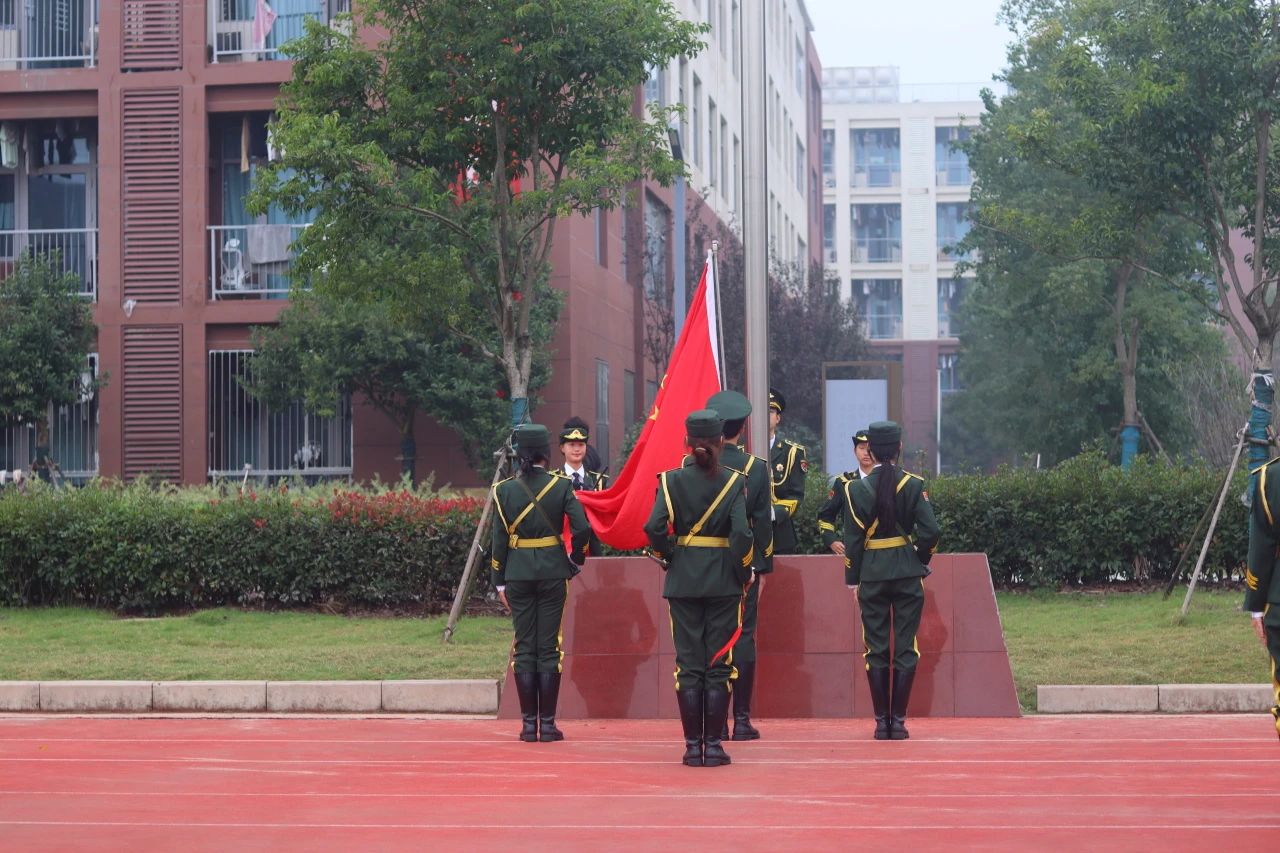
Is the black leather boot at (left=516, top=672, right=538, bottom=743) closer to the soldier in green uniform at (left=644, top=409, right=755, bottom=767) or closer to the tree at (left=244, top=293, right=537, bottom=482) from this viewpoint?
the soldier in green uniform at (left=644, top=409, right=755, bottom=767)

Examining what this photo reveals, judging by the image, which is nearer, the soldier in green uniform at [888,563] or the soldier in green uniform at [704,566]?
the soldier in green uniform at [704,566]

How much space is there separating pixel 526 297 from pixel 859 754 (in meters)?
9.49

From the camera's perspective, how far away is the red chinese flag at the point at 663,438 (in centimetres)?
1188

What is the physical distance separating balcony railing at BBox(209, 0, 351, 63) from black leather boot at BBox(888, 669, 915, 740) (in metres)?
19.7

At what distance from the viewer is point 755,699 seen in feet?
38.2

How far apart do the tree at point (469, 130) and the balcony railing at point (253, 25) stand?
29.8 feet

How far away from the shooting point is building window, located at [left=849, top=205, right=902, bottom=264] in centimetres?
8544

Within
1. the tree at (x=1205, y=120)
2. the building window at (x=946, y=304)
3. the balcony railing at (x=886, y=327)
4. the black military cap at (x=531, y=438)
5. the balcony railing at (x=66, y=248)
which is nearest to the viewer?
the black military cap at (x=531, y=438)

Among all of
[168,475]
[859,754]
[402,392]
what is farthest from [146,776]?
[168,475]

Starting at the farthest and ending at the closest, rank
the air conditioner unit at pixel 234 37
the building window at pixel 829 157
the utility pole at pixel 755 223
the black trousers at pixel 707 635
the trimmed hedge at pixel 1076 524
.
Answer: the building window at pixel 829 157
the air conditioner unit at pixel 234 37
the trimmed hedge at pixel 1076 524
the utility pole at pixel 755 223
the black trousers at pixel 707 635

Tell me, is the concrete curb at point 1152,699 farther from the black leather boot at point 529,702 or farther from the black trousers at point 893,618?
the black leather boot at point 529,702

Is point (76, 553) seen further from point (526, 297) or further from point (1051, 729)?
point (1051, 729)

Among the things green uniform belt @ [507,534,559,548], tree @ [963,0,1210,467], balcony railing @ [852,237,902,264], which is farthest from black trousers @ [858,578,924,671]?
balcony railing @ [852,237,902,264]

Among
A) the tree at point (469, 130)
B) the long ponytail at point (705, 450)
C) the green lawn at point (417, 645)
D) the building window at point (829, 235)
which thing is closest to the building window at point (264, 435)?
the tree at point (469, 130)
